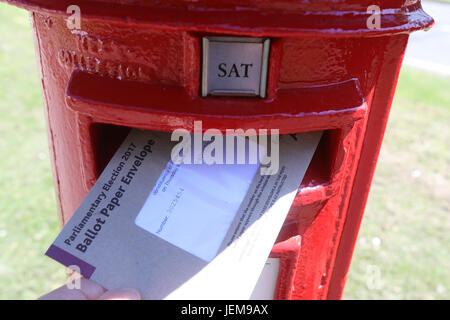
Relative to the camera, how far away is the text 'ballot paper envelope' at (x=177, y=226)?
1.08m

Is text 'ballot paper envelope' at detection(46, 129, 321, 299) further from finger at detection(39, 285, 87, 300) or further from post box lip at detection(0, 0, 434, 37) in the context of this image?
post box lip at detection(0, 0, 434, 37)

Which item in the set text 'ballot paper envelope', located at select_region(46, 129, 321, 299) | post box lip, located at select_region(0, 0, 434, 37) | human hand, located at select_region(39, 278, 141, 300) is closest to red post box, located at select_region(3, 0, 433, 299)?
post box lip, located at select_region(0, 0, 434, 37)

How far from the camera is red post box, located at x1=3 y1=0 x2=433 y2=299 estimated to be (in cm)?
92

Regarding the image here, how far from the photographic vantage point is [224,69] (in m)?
0.97

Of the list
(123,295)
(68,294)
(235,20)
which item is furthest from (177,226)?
(235,20)

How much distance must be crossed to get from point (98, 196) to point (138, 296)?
0.87 feet

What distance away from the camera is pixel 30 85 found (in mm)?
4555

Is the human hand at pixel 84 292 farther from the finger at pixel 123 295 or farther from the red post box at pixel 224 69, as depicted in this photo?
the red post box at pixel 224 69

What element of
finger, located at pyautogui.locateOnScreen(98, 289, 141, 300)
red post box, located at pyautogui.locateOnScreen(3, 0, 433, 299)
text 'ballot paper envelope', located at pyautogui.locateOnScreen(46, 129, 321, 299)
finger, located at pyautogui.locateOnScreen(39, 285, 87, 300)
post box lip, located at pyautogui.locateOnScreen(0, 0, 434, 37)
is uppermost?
post box lip, located at pyautogui.locateOnScreen(0, 0, 434, 37)

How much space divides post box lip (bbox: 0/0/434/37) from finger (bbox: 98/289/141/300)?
604 mm

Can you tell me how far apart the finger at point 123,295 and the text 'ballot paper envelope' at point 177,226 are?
0.02 metres
